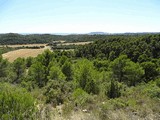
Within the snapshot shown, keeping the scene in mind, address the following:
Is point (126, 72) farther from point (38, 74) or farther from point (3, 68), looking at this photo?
point (3, 68)

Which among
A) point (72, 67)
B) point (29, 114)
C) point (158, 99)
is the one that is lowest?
point (72, 67)

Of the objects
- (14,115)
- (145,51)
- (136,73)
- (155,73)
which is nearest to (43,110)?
(14,115)

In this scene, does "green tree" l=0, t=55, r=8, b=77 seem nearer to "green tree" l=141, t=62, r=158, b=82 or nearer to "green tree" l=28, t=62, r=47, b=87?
"green tree" l=28, t=62, r=47, b=87

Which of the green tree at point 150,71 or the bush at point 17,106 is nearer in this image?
the bush at point 17,106

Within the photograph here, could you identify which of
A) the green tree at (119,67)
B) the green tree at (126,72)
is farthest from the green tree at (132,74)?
the green tree at (119,67)

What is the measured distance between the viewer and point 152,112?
4.81 metres

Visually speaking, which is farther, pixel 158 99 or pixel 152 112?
pixel 158 99

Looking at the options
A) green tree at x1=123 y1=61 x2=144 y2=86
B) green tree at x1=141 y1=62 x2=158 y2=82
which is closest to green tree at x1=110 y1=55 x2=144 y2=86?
green tree at x1=123 y1=61 x2=144 y2=86

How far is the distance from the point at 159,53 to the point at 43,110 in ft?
139

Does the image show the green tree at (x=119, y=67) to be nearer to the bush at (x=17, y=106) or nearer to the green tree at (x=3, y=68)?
the green tree at (x=3, y=68)

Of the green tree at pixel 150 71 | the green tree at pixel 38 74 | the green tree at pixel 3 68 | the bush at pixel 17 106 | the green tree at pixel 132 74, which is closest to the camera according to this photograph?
the bush at pixel 17 106

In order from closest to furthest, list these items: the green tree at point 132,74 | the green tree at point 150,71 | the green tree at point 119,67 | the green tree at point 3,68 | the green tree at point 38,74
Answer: the green tree at point 38,74 → the green tree at point 132,74 → the green tree at point 119,67 → the green tree at point 150,71 → the green tree at point 3,68

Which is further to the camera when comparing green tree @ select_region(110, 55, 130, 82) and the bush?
green tree @ select_region(110, 55, 130, 82)

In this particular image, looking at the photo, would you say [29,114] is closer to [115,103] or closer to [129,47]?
[115,103]
